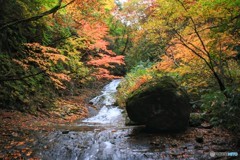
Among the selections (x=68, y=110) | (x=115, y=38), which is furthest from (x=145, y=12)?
(x=68, y=110)

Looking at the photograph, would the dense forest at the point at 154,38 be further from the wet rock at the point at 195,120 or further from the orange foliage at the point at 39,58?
the wet rock at the point at 195,120

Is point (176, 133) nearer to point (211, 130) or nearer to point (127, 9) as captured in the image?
point (211, 130)

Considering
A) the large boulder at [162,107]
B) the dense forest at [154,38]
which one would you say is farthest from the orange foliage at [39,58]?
the large boulder at [162,107]

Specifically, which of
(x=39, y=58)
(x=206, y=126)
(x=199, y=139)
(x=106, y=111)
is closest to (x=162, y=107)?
(x=199, y=139)

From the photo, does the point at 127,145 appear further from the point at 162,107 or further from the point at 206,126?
the point at 206,126

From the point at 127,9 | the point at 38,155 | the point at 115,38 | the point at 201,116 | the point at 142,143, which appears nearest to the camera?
the point at 38,155

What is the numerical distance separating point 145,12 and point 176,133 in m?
13.1

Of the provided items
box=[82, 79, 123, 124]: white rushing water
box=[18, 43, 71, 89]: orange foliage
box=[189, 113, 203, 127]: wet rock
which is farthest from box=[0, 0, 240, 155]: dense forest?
box=[82, 79, 123, 124]: white rushing water

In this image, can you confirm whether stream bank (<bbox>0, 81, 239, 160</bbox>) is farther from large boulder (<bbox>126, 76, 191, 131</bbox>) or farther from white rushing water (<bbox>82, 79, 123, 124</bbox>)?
white rushing water (<bbox>82, 79, 123, 124</bbox>)

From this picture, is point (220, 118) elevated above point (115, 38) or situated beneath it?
situated beneath

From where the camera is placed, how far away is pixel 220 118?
18.1ft

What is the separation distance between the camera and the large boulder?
253 inches

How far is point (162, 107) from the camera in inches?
255

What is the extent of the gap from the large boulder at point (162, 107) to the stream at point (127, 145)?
0.99 feet
